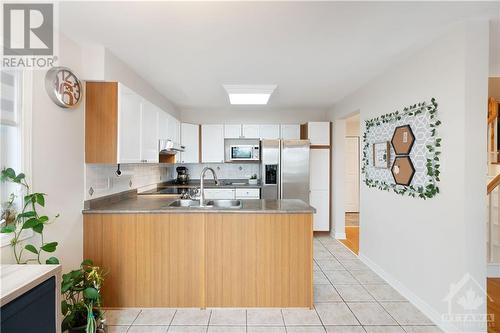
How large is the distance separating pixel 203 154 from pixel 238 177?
891 mm

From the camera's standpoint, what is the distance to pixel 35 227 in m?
1.58

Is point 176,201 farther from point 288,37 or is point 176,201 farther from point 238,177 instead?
point 238,177

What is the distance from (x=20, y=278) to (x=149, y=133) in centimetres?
208

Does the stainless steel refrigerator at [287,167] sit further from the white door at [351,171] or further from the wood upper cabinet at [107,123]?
the white door at [351,171]

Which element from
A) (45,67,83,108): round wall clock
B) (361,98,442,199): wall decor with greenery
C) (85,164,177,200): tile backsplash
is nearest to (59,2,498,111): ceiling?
(45,67,83,108): round wall clock

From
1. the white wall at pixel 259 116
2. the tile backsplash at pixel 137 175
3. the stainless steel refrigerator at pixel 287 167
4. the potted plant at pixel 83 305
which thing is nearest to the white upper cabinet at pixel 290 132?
the white wall at pixel 259 116

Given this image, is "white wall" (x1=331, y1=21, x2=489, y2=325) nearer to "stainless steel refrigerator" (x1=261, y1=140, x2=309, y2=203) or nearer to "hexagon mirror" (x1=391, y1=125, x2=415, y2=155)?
"hexagon mirror" (x1=391, y1=125, x2=415, y2=155)

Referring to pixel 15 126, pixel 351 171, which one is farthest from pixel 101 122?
pixel 351 171

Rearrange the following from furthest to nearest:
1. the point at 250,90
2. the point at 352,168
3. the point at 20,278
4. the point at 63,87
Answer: the point at 352,168, the point at 250,90, the point at 63,87, the point at 20,278

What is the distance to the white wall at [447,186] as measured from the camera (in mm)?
1986

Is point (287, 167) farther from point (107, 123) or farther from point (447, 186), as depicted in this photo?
point (107, 123)

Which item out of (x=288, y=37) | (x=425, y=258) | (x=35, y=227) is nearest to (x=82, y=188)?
(x=35, y=227)

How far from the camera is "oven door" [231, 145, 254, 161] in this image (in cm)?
512

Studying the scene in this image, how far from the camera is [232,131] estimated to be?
5211 millimetres
